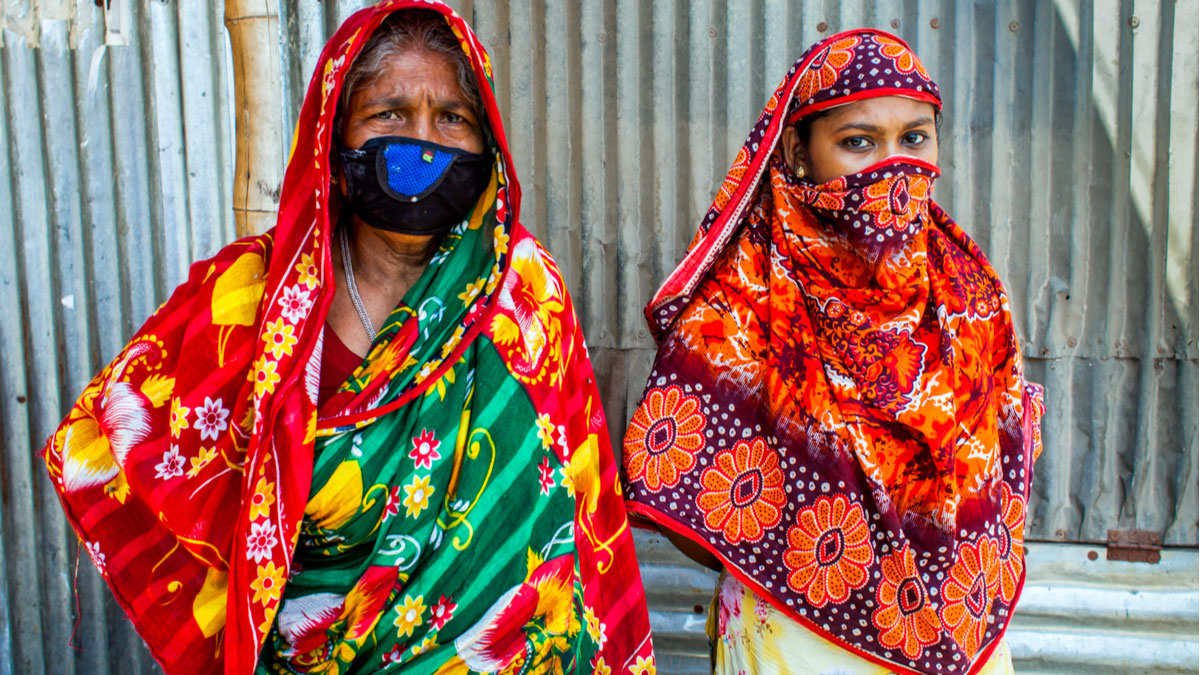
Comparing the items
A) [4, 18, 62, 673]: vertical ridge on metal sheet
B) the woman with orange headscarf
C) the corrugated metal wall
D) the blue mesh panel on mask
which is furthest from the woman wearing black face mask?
[4, 18, 62, 673]: vertical ridge on metal sheet

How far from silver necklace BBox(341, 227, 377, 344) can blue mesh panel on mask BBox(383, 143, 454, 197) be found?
8.5 inches

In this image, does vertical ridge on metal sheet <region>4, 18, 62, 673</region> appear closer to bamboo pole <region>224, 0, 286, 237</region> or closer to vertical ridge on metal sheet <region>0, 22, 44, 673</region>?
vertical ridge on metal sheet <region>0, 22, 44, 673</region>

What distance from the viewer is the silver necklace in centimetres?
165

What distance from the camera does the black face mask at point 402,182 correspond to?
158cm

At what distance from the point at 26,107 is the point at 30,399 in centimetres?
98

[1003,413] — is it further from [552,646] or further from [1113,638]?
[1113,638]

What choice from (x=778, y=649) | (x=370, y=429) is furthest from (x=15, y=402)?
(x=778, y=649)

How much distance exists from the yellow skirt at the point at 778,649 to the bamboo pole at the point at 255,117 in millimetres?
1505

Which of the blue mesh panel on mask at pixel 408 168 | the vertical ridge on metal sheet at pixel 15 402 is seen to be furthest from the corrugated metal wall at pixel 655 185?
the blue mesh panel on mask at pixel 408 168

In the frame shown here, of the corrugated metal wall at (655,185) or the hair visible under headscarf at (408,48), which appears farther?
the corrugated metal wall at (655,185)

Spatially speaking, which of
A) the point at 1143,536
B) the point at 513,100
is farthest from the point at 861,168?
the point at 1143,536

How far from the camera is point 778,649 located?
1.70 m

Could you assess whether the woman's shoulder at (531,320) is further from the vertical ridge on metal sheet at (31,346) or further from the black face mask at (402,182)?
the vertical ridge on metal sheet at (31,346)

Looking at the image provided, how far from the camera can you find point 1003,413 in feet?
5.83
